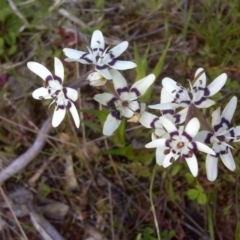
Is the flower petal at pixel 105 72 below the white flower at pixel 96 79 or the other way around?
the other way around

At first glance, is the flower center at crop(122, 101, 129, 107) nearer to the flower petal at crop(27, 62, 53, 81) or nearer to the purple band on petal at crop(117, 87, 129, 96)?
the purple band on petal at crop(117, 87, 129, 96)

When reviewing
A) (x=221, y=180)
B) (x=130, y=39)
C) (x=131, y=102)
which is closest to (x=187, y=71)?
(x=130, y=39)

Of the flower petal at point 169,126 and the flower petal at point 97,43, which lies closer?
the flower petal at point 169,126

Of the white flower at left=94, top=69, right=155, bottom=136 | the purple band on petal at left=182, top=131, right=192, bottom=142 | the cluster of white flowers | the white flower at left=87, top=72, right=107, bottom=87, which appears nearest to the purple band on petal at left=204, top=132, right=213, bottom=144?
the cluster of white flowers

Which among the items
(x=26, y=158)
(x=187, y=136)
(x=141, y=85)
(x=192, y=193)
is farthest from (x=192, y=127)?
(x=26, y=158)

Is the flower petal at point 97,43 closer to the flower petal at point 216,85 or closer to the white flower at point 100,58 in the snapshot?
the white flower at point 100,58

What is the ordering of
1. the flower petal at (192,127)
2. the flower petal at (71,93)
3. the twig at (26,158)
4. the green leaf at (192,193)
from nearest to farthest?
1. the flower petal at (192,127)
2. the flower petal at (71,93)
3. the green leaf at (192,193)
4. the twig at (26,158)

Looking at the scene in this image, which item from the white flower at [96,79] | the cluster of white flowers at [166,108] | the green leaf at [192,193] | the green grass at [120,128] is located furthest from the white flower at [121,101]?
the green leaf at [192,193]
